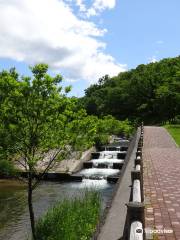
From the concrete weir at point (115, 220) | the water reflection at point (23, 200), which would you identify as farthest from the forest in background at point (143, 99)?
the concrete weir at point (115, 220)

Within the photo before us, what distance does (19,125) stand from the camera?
543 inches

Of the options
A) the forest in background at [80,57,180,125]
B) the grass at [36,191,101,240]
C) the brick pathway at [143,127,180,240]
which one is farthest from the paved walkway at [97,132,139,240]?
the forest in background at [80,57,180,125]

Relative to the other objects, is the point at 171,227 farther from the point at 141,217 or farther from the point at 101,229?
the point at 141,217

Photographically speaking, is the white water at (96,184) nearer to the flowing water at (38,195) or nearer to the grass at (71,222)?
the flowing water at (38,195)

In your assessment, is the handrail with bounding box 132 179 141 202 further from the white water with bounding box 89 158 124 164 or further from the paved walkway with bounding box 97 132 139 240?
the white water with bounding box 89 158 124 164

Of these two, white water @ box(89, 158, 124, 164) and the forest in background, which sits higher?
the forest in background

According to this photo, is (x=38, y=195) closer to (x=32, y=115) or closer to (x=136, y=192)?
(x=32, y=115)

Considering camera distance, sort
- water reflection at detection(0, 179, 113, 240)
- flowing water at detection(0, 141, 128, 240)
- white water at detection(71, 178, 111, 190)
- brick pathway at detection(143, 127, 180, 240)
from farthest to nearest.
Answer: white water at detection(71, 178, 111, 190) < flowing water at detection(0, 141, 128, 240) < water reflection at detection(0, 179, 113, 240) < brick pathway at detection(143, 127, 180, 240)

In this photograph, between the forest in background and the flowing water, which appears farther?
the forest in background

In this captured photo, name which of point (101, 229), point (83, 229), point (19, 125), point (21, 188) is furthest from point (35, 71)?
point (21, 188)

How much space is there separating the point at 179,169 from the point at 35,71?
7.97 metres

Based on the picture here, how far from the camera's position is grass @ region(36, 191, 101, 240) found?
1141cm

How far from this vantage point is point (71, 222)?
12.2 metres

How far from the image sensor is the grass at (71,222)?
11.4 meters
